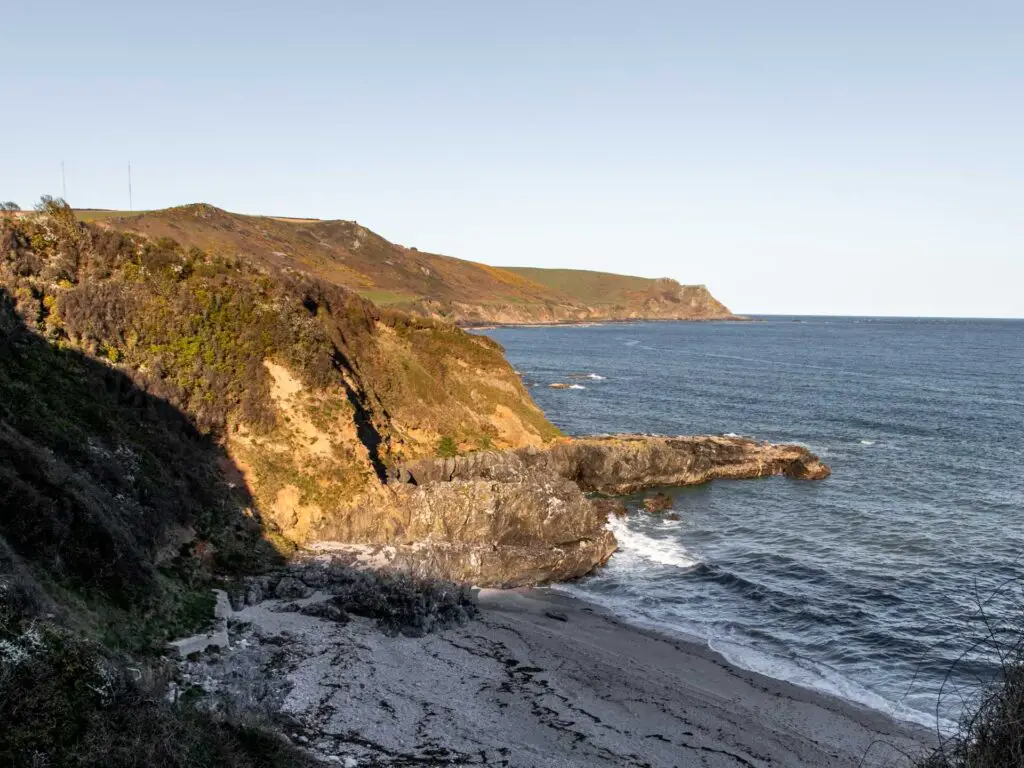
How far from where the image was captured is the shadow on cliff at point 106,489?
1766cm

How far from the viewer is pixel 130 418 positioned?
28375mm

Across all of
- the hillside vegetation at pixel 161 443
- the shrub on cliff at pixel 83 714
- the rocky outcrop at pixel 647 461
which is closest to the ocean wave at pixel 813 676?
the hillside vegetation at pixel 161 443

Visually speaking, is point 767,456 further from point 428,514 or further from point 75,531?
point 75,531

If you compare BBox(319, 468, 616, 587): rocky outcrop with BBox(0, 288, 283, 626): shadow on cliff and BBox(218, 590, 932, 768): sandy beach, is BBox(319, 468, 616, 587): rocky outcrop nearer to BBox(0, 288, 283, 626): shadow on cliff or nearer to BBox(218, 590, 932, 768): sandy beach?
BBox(218, 590, 932, 768): sandy beach

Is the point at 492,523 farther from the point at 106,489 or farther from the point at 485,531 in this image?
the point at 106,489

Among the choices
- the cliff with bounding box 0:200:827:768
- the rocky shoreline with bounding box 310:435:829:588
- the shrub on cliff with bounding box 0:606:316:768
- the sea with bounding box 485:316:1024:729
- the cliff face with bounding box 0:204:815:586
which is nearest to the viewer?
the shrub on cliff with bounding box 0:606:316:768

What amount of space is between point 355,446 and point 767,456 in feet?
112

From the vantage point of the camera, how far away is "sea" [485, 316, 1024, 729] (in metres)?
25.8

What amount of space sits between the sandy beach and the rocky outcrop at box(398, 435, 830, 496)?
1637cm

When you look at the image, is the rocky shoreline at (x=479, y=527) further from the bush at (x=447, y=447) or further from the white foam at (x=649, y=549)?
the white foam at (x=649, y=549)

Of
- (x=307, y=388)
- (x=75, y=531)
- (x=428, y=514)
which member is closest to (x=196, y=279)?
(x=307, y=388)

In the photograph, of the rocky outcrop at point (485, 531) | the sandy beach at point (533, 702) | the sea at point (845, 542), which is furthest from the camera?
the rocky outcrop at point (485, 531)

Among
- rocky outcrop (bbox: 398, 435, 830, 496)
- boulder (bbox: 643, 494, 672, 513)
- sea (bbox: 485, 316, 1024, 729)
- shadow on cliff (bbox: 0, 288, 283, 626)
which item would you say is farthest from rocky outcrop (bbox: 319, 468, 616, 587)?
boulder (bbox: 643, 494, 672, 513)

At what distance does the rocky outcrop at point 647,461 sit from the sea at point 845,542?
1530 mm
